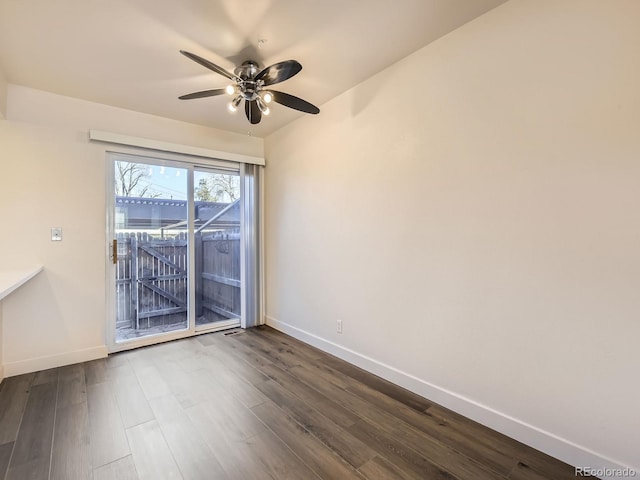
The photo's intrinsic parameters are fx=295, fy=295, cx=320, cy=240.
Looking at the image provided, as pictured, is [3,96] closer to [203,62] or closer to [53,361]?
[203,62]

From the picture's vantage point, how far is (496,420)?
1.87 meters

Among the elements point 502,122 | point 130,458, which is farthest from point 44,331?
point 502,122

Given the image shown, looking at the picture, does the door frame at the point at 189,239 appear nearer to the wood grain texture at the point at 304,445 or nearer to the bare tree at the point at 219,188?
the bare tree at the point at 219,188

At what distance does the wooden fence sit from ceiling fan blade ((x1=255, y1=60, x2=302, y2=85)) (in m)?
2.26

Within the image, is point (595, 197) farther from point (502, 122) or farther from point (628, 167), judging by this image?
point (502, 122)

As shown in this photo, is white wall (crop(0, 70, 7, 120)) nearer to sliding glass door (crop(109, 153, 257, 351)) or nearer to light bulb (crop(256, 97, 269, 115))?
sliding glass door (crop(109, 153, 257, 351))

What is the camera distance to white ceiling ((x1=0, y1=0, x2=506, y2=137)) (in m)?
1.82

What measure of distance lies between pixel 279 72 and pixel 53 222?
261 cm

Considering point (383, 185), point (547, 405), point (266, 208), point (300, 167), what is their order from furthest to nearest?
point (266, 208)
point (300, 167)
point (383, 185)
point (547, 405)

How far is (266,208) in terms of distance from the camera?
4.14m

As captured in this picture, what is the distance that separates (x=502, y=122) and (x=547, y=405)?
1689 mm

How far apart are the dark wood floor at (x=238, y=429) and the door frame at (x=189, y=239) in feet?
1.69

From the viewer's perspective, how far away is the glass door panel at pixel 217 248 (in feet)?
12.4

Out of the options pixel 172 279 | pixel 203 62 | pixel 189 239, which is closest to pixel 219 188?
pixel 189 239
